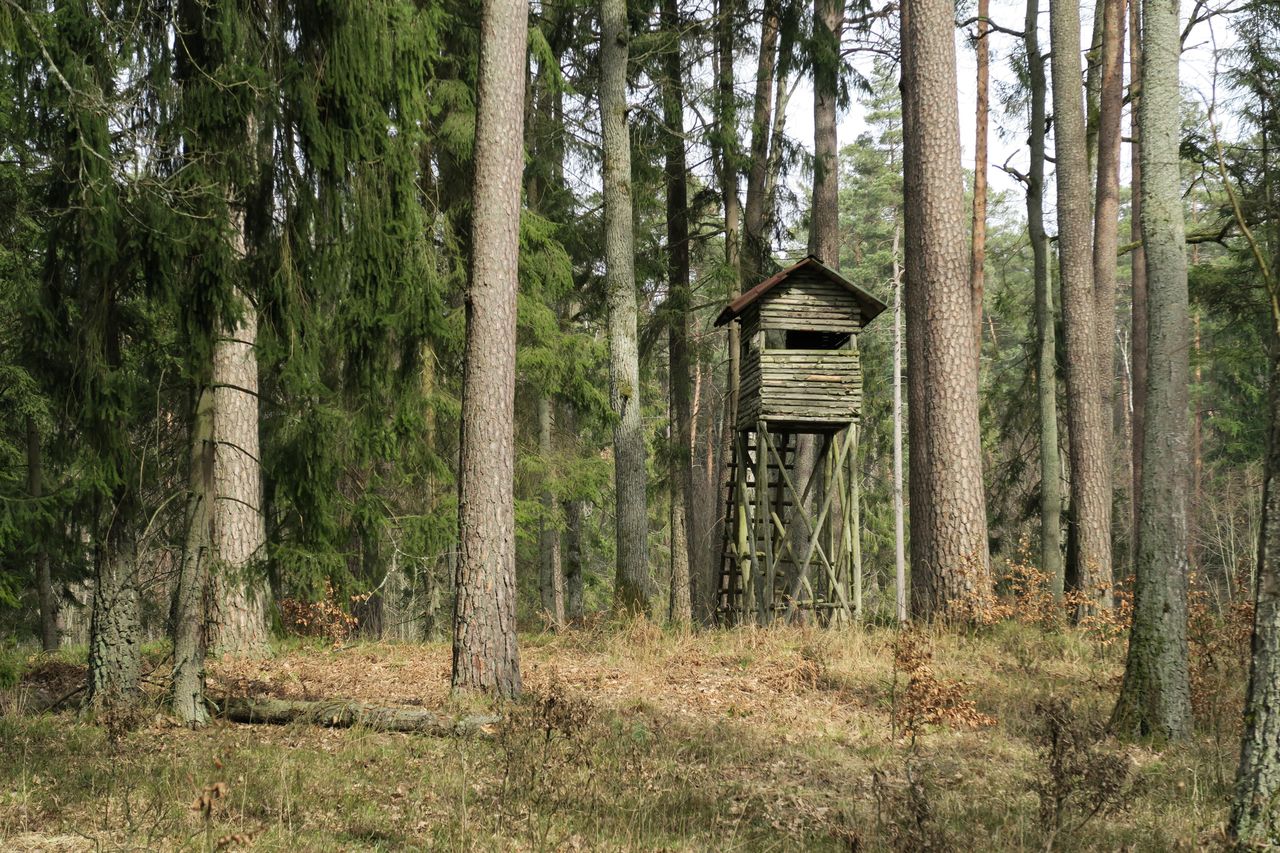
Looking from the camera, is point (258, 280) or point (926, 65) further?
point (926, 65)

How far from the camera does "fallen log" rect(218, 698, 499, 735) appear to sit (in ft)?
23.7

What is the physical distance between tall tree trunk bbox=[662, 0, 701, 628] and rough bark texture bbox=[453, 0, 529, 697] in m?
6.95

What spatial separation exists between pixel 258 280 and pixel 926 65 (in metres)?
8.00

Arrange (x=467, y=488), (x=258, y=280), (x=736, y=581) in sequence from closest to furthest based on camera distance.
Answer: (x=258, y=280), (x=467, y=488), (x=736, y=581)

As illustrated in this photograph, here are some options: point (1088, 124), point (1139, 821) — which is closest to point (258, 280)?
point (1139, 821)

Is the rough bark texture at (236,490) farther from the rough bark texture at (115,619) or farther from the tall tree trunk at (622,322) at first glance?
the tall tree trunk at (622,322)

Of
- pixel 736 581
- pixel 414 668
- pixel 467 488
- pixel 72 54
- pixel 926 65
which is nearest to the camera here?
pixel 72 54

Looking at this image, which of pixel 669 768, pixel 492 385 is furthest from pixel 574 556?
pixel 669 768

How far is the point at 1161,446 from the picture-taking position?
7219 millimetres

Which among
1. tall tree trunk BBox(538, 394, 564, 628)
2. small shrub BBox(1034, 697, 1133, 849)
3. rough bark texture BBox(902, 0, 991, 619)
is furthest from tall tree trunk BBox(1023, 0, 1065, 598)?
small shrub BBox(1034, 697, 1133, 849)

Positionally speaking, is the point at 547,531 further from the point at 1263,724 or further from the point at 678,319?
the point at 1263,724

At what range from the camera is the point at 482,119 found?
8891mm

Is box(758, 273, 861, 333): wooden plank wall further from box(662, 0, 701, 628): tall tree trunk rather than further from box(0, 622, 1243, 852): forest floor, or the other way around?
box(0, 622, 1243, 852): forest floor

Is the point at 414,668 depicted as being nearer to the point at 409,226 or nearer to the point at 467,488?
the point at 467,488
